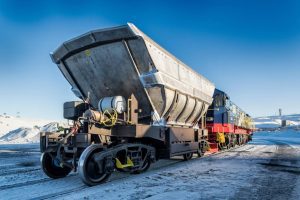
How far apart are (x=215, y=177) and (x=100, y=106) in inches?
135

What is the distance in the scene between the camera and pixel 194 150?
11.0 meters

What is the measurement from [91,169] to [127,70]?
2728 millimetres

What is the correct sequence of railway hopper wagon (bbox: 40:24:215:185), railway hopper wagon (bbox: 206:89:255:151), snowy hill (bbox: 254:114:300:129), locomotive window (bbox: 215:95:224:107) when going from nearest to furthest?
railway hopper wagon (bbox: 40:24:215:185)
railway hopper wagon (bbox: 206:89:255:151)
locomotive window (bbox: 215:95:224:107)
snowy hill (bbox: 254:114:300:129)

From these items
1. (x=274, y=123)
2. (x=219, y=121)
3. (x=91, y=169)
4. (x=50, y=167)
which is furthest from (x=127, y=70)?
(x=274, y=123)

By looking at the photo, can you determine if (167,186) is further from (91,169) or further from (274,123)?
(274,123)

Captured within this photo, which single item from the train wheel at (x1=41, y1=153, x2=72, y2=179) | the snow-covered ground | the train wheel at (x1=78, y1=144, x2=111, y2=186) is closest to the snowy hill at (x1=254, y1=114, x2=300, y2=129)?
the snow-covered ground

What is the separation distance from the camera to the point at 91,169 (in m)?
6.54

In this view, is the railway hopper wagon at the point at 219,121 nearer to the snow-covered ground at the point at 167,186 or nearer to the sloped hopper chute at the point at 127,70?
the sloped hopper chute at the point at 127,70

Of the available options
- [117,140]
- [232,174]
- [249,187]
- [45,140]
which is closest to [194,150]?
[232,174]

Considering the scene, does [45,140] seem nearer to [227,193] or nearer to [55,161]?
[55,161]

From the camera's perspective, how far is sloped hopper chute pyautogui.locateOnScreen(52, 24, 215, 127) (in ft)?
24.5

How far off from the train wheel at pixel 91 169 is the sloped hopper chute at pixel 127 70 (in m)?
2.06

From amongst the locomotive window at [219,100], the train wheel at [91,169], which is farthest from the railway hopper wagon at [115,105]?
the locomotive window at [219,100]

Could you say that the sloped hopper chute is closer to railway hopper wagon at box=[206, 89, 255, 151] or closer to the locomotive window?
railway hopper wagon at box=[206, 89, 255, 151]
